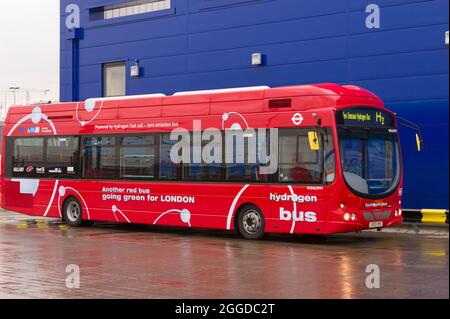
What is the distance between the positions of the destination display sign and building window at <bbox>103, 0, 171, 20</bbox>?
38.8 feet

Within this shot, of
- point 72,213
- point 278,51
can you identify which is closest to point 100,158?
point 72,213

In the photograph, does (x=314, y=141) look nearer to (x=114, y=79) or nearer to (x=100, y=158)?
(x=100, y=158)

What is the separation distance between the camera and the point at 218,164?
15844mm

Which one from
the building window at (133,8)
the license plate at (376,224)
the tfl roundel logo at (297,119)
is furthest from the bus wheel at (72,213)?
the building window at (133,8)

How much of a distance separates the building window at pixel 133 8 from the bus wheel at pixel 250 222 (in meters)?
11.4

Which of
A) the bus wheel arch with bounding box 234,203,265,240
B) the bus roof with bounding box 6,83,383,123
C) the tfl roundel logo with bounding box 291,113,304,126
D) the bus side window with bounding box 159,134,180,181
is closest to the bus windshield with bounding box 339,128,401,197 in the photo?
the bus roof with bounding box 6,83,383,123

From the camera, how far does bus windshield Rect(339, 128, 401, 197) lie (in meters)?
14.1

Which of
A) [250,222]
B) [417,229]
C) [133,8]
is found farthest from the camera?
[133,8]

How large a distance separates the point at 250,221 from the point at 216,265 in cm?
408

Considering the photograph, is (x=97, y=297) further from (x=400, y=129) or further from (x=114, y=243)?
(x=400, y=129)

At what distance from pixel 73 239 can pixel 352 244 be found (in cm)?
613

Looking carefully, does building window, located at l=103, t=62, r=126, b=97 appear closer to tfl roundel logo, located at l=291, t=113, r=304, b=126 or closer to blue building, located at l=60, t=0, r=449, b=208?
blue building, located at l=60, t=0, r=449, b=208

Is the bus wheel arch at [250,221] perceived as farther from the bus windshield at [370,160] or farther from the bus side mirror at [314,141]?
the bus windshield at [370,160]

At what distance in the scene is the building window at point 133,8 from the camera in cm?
2496
